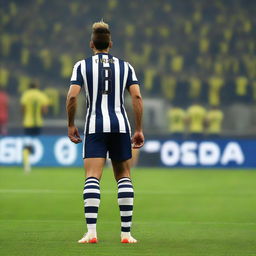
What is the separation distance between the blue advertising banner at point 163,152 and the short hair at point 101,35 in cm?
1440

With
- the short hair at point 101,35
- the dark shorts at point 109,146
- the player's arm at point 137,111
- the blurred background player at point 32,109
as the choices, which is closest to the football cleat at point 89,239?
the dark shorts at point 109,146

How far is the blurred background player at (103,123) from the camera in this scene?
708cm

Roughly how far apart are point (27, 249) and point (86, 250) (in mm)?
458

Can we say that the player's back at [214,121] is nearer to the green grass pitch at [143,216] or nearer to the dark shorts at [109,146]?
the green grass pitch at [143,216]

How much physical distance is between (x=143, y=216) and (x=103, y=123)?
10.5 ft

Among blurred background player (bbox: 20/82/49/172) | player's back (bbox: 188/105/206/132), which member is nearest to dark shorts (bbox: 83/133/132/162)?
blurred background player (bbox: 20/82/49/172)

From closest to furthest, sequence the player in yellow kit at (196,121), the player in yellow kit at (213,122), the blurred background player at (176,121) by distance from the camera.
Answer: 1. the player in yellow kit at (196,121)
2. the player in yellow kit at (213,122)
3. the blurred background player at (176,121)

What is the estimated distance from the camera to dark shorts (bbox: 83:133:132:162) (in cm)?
711

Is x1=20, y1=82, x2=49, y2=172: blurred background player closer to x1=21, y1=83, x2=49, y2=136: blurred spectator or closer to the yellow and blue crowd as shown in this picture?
x1=21, y1=83, x2=49, y2=136: blurred spectator

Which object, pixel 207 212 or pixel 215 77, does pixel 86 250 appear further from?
pixel 215 77

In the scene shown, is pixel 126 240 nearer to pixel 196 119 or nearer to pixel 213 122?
pixel 196 119

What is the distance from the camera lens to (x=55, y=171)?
20109mm

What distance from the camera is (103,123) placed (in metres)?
7.09

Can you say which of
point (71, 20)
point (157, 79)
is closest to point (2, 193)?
point (157, 79)
